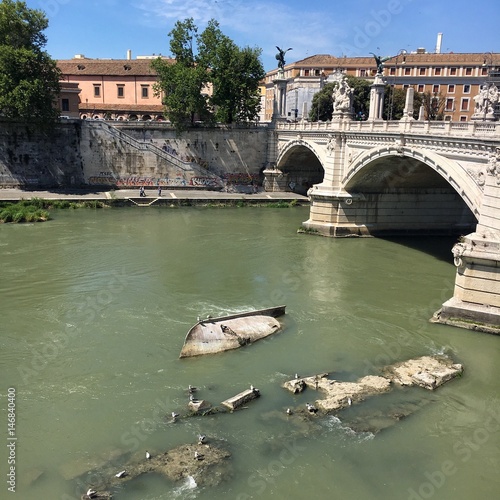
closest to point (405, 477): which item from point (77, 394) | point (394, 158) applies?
point (77, 394)

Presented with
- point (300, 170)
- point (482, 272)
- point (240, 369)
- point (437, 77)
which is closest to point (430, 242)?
point (482, 272)

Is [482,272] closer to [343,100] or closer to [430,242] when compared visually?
[430,242]

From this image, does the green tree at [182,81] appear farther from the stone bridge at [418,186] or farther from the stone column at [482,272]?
the stone column at [482,272]

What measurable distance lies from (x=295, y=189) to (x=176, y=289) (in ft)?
80.7

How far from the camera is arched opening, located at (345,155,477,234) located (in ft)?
92.3

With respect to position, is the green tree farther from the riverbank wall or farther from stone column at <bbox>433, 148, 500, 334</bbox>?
stone column at <bbox>433, 148, 500, 334</bbox>

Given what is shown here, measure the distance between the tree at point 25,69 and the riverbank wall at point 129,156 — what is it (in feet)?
7.32

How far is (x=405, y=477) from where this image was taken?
9.61 m

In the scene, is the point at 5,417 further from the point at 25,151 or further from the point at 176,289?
the point at 25,151

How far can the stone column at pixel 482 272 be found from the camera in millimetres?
15570

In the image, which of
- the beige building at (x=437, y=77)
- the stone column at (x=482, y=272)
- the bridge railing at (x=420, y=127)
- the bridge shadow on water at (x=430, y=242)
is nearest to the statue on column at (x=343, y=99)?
the bridge railing at (x=420, y=127)

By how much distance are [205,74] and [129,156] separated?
26.4ft

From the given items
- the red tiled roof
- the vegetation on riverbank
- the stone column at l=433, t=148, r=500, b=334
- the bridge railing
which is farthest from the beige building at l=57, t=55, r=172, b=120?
the stone column at l=433, t=148, r=500, b=334

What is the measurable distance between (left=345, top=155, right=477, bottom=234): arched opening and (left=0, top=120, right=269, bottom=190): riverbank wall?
15734 mm
